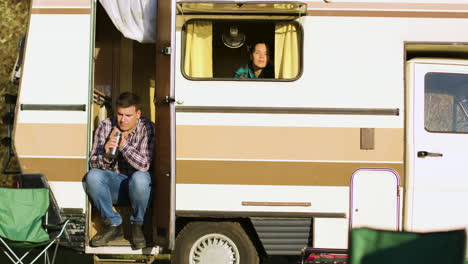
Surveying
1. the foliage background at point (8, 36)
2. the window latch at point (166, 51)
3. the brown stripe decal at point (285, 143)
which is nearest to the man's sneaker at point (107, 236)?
the brown stripe decal at point (285, 143)

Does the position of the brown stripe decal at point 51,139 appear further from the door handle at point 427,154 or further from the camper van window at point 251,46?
the door handle at point 427,154

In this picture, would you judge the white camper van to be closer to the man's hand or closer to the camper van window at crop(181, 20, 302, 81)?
the camper van window at crop(181, 20, 302, 81)

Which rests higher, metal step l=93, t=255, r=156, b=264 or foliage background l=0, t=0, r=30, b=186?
foliage background l=0, t=0, r=30, b=186

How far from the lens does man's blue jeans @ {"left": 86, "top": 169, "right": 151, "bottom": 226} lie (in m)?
4.67

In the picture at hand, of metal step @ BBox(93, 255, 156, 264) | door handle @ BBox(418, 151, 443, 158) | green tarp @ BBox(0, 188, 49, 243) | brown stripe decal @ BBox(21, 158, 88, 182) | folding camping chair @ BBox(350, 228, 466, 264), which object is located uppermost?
door handle @ BBox(418, 151, 443, 158)

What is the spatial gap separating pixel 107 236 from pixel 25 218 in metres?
0.73

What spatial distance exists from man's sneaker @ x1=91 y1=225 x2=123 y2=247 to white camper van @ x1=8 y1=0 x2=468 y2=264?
0.10 m

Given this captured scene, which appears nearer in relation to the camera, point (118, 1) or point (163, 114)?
point (163, 114)

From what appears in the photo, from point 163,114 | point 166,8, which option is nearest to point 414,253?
point 163,114

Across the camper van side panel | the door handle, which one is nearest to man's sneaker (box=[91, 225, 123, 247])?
the camper van side panel

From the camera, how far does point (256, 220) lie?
4.69m

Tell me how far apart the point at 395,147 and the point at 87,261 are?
4.14 m

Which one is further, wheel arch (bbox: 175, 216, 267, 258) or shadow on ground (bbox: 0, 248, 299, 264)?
shadow on ground (bbox: 0, 248, 299, 264)

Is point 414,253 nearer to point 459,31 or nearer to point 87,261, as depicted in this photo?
point 459,31
